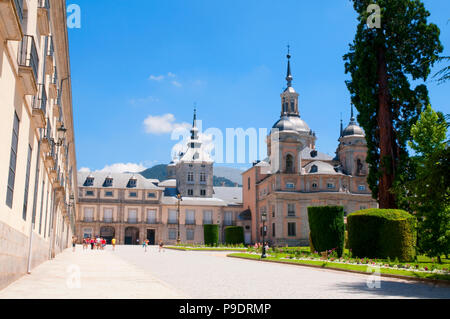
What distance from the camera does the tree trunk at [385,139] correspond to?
88.3ft

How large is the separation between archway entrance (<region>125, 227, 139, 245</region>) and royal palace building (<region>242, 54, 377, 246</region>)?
20.8 m

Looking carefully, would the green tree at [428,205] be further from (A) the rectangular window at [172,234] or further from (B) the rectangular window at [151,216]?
(B) the rectangular window at [151,216]

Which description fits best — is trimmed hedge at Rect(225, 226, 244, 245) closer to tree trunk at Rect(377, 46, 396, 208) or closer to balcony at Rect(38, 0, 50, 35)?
tree trunk at Rect(377, 46, 396, 208)

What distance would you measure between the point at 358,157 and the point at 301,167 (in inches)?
360

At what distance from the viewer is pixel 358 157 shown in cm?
6800

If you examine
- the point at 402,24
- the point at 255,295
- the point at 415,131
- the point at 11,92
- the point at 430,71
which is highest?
the point at 402,24

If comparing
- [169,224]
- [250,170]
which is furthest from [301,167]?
[169,224]

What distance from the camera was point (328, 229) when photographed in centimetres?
2808

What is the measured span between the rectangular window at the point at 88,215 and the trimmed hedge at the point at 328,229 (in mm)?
52395

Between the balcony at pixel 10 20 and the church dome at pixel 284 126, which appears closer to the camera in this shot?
the balcony at pixel 10 20

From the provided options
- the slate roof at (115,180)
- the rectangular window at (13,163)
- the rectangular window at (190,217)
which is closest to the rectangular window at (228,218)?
the rectangular window at (190,217)

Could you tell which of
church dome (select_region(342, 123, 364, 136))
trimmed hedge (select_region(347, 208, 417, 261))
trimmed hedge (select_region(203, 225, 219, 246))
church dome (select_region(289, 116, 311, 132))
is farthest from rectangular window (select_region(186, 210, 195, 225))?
trimmed hedge (select_region(347, 208, 417, 261))

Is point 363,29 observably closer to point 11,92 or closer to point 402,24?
point 402,24

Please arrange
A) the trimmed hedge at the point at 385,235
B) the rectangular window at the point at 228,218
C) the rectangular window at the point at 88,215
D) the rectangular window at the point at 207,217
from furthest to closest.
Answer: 1. the rectangular window at the point at 228,218
2. the rectangular window at the point at 207,217
3. the rectangular window at the point at 88,215
4. the trimmed hedge at the point at 385,235
